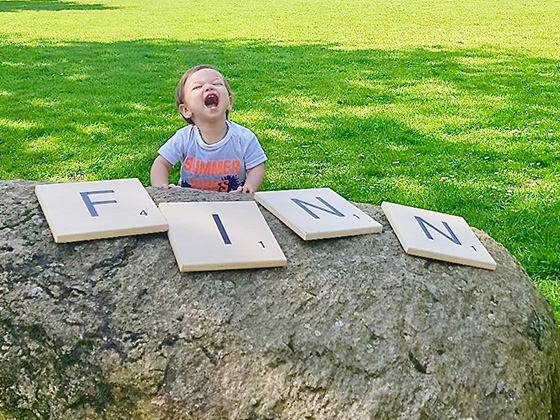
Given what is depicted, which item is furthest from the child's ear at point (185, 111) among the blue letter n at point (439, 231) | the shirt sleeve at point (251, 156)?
the blue letter n at point (439, 231)

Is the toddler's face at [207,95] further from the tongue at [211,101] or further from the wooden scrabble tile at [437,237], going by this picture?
the wooden scrabble tile at [437,237]

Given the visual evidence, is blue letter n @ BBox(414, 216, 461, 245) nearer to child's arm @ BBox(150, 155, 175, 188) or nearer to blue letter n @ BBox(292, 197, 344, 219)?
blue letter n @ BBox(292, 197, 344, 219)

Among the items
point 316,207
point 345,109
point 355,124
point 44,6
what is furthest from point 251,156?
point 44,6

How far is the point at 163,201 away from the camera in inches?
98.7

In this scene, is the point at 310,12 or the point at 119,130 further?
the point at 310,12

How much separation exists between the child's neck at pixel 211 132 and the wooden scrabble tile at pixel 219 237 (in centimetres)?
135

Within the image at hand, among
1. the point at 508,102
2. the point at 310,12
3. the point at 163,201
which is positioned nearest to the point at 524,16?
the point at 310,12

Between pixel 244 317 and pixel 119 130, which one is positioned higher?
pixel 244 317

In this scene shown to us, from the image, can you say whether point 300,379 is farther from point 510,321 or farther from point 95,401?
point 510,321

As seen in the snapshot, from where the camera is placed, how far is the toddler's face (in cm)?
345

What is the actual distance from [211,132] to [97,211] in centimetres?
156

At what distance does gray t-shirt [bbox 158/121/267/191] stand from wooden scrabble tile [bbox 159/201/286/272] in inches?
49.4

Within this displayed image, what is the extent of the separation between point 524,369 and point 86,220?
4.99 feet

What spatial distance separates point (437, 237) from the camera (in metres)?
2.35
